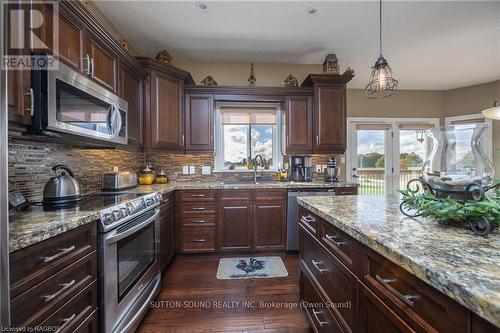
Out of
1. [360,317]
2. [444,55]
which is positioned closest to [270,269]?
[360,317]

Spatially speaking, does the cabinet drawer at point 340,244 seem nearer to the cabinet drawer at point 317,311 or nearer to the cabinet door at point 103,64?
the cabinet drawer at point 317,311

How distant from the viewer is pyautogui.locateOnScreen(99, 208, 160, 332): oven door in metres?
1.29

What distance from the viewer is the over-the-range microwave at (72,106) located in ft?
3.95

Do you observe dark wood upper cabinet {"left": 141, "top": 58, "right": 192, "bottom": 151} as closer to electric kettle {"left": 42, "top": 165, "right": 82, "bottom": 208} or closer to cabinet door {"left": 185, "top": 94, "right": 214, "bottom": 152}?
cabinet door {"left": 185, "top": 94, "right": 214, "bottom": 152}

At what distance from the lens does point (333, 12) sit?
237cm

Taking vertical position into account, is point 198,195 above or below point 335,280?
above

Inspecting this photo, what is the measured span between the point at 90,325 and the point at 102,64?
1.88 meters

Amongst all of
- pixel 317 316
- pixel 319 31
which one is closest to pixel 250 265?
pixel 317 316

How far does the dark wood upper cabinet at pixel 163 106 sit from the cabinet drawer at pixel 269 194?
4.01 ft

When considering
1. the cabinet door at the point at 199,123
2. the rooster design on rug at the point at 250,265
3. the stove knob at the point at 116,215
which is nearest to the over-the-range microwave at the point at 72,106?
the stove knob at the point at 116,215

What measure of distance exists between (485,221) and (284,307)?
157cm

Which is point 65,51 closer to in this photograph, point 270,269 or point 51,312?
point 51,312

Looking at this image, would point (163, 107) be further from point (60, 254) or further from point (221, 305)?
point (221, 305)

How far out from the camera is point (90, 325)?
1.19 metres
